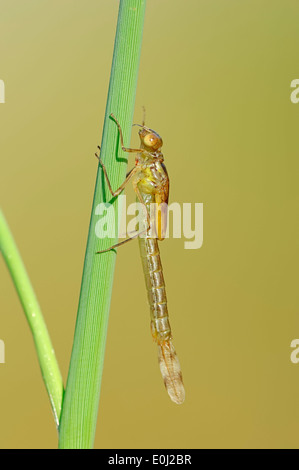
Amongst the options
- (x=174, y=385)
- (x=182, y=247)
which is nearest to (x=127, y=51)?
(x=174, y=385)

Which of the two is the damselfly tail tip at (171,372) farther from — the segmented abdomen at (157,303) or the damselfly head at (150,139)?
the damselfly head at (150,139)

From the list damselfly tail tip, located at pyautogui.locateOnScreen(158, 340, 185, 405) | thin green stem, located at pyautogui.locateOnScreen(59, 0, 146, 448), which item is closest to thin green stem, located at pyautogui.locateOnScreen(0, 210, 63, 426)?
thin green stem, located at pyautogui.locateOnScreen(59, 0, 146, 448)

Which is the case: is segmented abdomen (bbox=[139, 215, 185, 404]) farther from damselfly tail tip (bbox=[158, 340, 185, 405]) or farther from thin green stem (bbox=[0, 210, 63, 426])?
thin green stem (bbox=[0, 210, 63, 426])

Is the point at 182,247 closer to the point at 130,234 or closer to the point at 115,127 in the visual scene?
the point at 130,234

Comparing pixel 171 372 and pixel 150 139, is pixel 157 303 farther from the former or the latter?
pixel 150 139

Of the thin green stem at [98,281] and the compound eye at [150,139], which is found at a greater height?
the compound eye at [150,139]

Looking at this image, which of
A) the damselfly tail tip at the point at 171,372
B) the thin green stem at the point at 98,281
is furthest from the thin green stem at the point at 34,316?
the damselfly tail tip at the point at 171,372

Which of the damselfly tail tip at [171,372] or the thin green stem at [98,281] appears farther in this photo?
the damselfly tail tip at [171,372]
